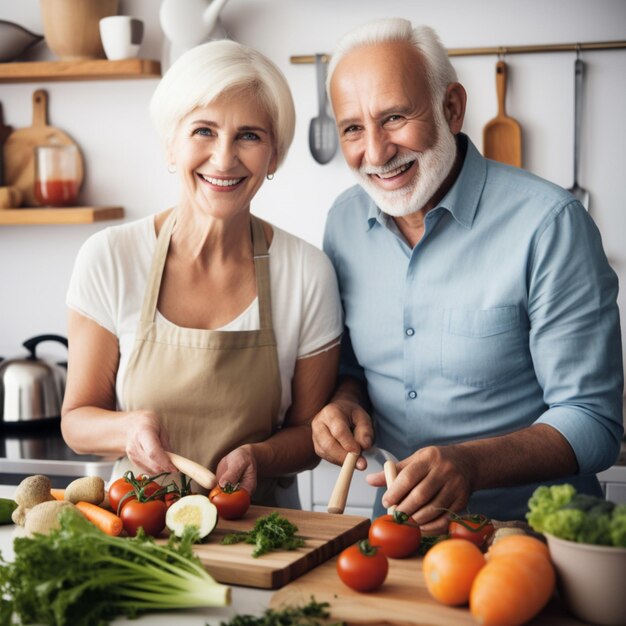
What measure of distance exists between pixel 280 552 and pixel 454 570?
288 mm

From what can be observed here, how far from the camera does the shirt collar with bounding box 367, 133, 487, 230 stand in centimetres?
179

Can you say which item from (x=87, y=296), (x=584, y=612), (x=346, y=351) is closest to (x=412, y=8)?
(x=346, y=351)

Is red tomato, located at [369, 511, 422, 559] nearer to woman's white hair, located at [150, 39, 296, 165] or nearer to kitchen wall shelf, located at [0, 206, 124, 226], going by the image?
woman's white hair, located at [150, 39, 296, 165]

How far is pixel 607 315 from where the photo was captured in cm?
167

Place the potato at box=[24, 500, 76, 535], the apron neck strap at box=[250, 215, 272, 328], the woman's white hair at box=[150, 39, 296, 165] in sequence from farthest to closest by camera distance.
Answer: the apron neck strap at box=[250, 215, 272, 328]
the woman's white hair at box=[150, 39, 296, 165]
the potato at box=[24, 500, 76, 535]

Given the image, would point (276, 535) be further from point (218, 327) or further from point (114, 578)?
point (218, 327)

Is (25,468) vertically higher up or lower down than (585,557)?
lower down

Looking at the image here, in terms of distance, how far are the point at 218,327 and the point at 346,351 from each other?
12.9 inches

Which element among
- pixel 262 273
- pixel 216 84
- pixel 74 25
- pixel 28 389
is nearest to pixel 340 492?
pixel 262 273

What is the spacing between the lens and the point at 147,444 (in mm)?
1525

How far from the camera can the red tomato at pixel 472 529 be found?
126cm

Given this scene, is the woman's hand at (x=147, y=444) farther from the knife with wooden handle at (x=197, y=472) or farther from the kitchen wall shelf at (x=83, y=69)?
the kitchen wall shelf at (x=83, y=69)

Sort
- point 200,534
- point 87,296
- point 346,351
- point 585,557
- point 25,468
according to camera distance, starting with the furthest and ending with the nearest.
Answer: point 25,468 < point 346,351 < point 87,296 < point 200,534 < point 585,557

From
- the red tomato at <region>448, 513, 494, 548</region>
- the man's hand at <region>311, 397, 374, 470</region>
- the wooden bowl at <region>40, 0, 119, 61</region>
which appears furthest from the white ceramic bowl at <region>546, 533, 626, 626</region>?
the wooden bowl at <region>40, 0, 119, 61</region>
